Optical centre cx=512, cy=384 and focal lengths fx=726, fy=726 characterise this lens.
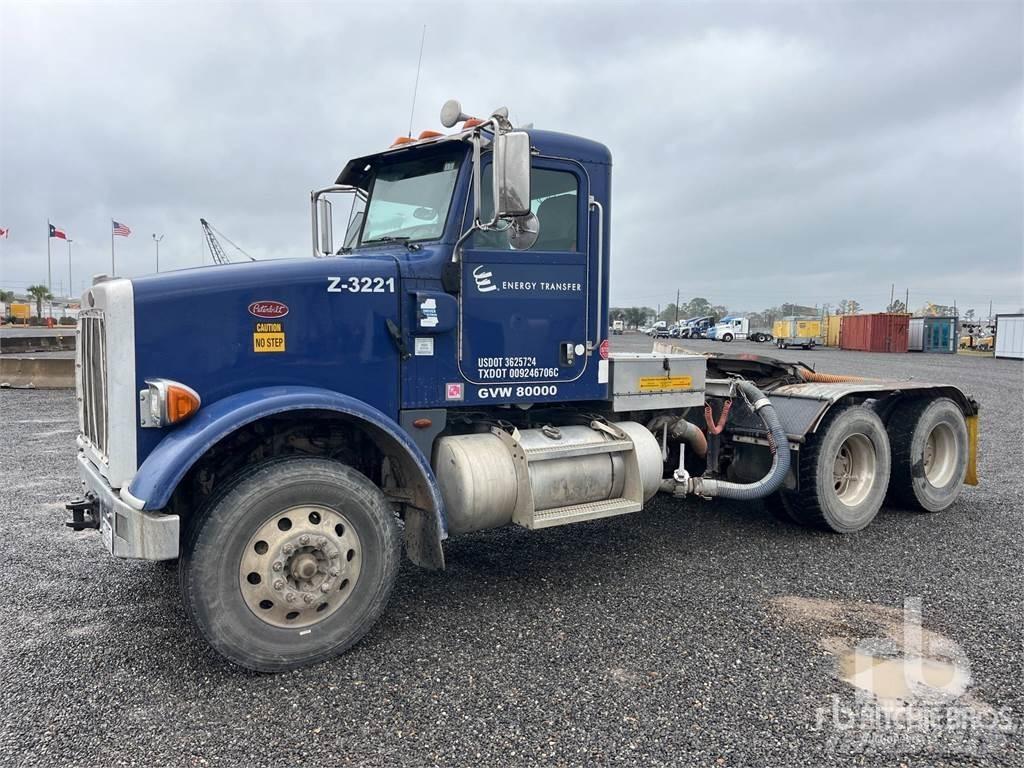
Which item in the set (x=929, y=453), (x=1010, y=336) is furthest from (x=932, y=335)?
(x=929, y=453)

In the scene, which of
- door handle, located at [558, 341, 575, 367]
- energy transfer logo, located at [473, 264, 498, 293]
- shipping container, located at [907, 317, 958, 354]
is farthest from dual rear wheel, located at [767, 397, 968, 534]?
shipping container, located at [907, 317, 958, 354]

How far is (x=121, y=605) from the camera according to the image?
456 centimetres

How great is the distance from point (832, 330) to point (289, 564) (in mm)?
54198

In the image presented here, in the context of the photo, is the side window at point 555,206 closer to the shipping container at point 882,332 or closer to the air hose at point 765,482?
the air hose at point 765,482

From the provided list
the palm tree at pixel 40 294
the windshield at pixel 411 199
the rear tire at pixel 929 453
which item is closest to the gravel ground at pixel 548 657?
the rear tire at pixel 929 453

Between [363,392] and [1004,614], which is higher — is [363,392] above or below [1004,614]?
above

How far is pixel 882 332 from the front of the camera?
145 ft

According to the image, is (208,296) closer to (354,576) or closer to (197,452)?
(197,452)

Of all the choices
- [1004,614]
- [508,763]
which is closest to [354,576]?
[508,763]

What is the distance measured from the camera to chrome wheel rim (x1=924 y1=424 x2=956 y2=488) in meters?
7.20

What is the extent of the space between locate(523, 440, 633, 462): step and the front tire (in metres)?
1.08

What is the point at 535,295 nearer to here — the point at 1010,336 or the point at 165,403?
the point at 165,403

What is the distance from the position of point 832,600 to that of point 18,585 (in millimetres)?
5400

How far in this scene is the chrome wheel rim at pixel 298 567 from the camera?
371cm
